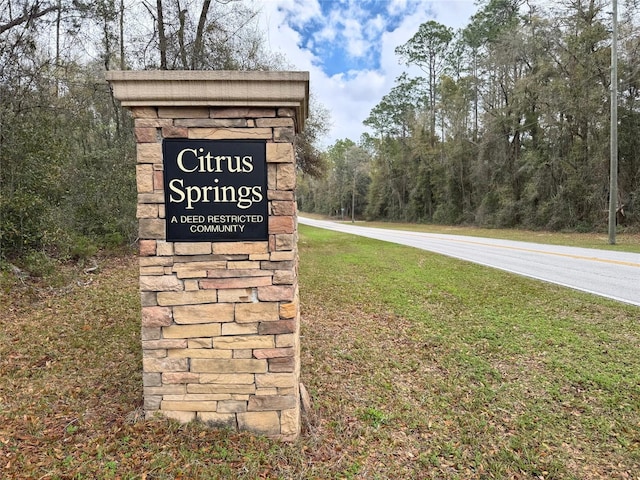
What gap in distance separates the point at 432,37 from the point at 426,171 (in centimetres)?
1054

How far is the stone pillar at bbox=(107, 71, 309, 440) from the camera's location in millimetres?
2271

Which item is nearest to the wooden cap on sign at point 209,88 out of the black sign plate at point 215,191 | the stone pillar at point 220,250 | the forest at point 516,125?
the stone pillar at point 220,250

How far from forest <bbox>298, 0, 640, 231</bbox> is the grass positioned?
14.0m

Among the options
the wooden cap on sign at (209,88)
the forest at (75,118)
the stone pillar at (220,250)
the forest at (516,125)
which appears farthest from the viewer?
the forest at (516,125)

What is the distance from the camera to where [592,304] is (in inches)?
205

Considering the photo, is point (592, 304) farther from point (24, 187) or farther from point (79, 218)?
point (79, 218)

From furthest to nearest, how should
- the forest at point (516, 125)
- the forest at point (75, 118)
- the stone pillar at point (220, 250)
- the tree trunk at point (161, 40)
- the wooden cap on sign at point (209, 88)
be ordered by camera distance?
the forest at point (516, 125)
the tree trunk at point (161, 40)
the forest at point (75, 118)
the stone pillar at point (220, 250)
the wooden cap on sign at point (209, 88)

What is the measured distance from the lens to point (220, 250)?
2350 mm

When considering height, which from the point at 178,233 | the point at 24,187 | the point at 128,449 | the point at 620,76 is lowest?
the point at 128,449

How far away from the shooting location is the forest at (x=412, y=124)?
19.0 feet

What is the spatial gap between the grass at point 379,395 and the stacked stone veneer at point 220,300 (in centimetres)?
22

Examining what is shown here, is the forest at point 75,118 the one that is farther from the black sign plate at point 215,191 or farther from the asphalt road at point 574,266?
the asphalt road at point 574,266

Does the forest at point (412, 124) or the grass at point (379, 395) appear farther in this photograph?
the forest at point (412, 124)

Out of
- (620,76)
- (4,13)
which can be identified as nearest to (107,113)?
(4,13)
